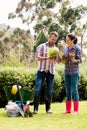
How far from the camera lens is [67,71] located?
9.75m

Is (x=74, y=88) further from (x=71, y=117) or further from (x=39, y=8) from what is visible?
(x=39, y=8)

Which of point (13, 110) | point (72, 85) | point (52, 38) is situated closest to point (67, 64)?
point (72, 85)

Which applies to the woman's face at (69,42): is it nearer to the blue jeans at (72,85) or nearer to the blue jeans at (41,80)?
the blue jeans at (72,85)

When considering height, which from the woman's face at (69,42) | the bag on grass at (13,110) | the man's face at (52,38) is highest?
the man's face at (52,38)

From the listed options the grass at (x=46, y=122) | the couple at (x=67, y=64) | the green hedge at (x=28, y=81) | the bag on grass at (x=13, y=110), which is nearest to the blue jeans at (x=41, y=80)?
the couple at (x=67, y=64)

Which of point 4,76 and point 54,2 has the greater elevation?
point 54,2

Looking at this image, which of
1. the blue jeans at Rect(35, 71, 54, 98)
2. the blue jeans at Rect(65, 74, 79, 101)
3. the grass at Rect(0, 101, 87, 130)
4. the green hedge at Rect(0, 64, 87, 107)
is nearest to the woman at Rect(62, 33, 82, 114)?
the blue jeans at Rect(65, 74, 79, 101)

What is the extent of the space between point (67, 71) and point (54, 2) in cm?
3101

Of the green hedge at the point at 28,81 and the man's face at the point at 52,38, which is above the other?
the man's face at the point at 52,38

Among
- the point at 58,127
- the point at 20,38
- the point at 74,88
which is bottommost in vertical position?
the point at 58,127

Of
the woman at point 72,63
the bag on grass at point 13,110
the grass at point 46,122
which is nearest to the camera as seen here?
the grass at point 46,122

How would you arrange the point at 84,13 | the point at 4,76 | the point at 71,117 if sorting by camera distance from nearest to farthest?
the point at 71,117 < the point at 4,76 < the point at 84,13

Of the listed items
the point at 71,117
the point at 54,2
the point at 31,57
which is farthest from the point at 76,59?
the point at 31,57

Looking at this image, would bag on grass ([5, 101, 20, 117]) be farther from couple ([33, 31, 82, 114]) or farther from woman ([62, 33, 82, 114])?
woman ([62, 33, 82, 114])
